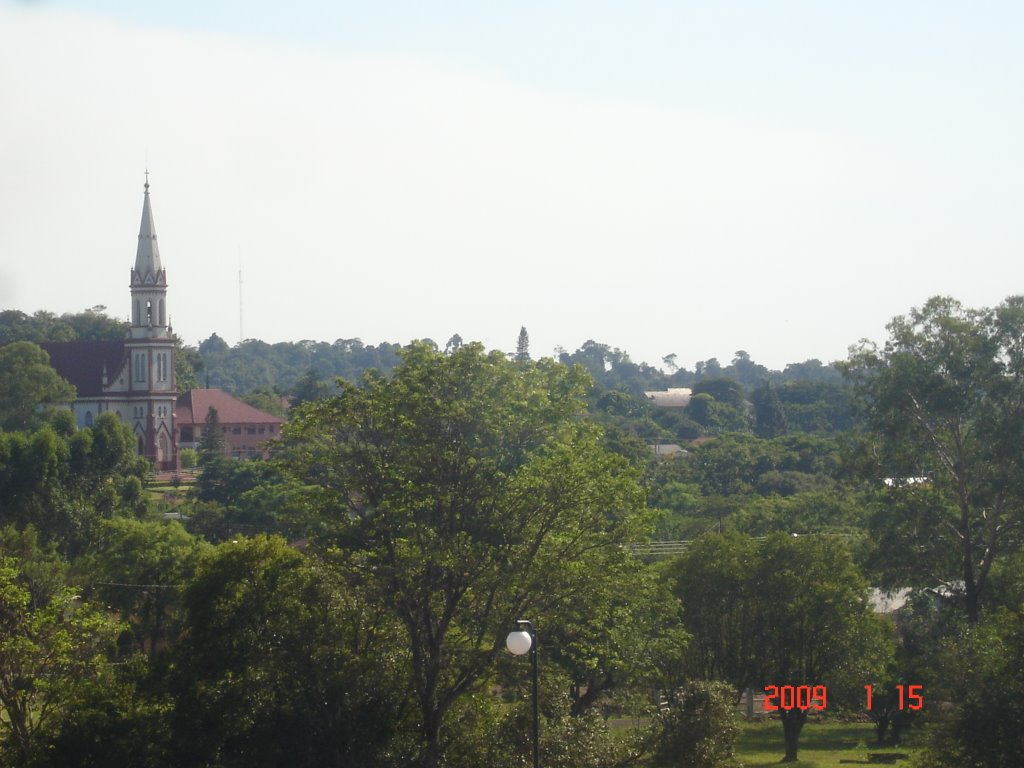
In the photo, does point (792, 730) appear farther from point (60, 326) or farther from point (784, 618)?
point (60, 326)

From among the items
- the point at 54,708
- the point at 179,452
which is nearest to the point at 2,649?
the point at 54,708

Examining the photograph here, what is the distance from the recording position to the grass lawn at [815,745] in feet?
93.5

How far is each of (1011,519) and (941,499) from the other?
5.40 ft

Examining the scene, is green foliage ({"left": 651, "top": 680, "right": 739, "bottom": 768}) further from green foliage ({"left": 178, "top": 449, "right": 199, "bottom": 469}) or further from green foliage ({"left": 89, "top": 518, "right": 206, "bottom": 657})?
green foliage ({"left": 178, "top": 449, "right": 199, "bottom": 469})

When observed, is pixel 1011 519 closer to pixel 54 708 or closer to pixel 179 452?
pixel 54 708

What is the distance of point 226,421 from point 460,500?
76036 millimetres

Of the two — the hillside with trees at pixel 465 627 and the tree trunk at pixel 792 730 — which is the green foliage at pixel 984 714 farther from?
the tree trunk at pixel 792 730

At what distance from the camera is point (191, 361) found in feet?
394

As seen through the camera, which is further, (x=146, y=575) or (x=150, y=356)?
(x=150, y=356)

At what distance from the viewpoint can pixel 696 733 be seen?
22.4 metres

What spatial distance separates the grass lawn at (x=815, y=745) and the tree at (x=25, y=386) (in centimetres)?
4932

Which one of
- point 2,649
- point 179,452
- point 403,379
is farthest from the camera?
point 179,452

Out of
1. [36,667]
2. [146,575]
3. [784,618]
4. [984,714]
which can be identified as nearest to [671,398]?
[146,575]

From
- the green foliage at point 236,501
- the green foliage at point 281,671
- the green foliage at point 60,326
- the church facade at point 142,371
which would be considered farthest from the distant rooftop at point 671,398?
the green foliage at point 281,671
